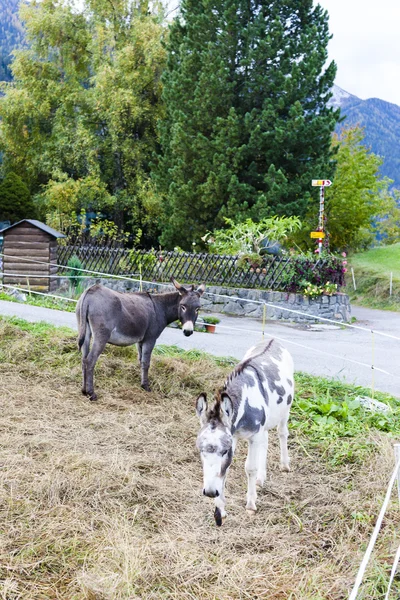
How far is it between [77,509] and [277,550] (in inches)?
56.6

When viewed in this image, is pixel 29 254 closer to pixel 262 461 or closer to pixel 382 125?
pixel 262 461

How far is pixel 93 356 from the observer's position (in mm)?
6637

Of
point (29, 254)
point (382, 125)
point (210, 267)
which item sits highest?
point (382, 125)

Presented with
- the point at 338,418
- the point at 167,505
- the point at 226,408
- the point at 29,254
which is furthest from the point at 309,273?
the point at 226,408

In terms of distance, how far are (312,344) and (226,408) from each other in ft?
26.6

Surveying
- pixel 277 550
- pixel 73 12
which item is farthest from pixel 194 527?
pixel 73 12

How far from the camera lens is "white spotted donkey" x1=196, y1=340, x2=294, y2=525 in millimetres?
3260

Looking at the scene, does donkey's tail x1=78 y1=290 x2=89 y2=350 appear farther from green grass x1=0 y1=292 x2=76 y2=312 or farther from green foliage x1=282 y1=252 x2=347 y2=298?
green foliage x1=282 y1=252 x2=347 y2=298

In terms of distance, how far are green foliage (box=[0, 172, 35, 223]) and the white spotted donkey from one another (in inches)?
829

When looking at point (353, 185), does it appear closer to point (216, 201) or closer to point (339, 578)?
point (216, 201)

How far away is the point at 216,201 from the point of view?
19.6m

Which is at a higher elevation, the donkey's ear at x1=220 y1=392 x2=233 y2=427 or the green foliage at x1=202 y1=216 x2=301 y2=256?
the green foliage at x1=202 y1=216 x2=301 y2=256

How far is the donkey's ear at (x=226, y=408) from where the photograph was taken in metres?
3.35


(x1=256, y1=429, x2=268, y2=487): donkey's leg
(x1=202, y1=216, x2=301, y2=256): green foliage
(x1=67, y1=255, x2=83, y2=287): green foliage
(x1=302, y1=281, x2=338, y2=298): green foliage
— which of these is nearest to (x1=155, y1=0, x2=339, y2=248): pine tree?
(x1=202, y1=216, x2=301, y2=256): green foliage
